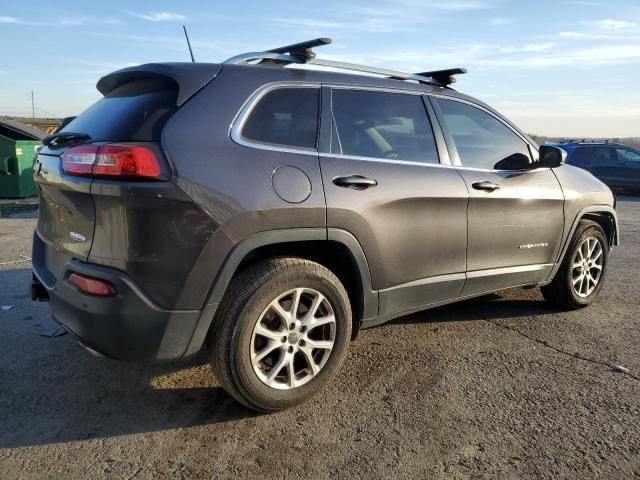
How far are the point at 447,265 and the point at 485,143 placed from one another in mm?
1022

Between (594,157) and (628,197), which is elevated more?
(594,157)

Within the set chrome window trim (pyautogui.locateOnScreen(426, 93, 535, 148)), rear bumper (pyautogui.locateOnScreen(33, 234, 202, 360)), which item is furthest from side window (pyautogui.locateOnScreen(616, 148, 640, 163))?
rear bumper (pyautogui.locateOnScreen(33, 234, 202, 360))

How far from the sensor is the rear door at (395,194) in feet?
10.0

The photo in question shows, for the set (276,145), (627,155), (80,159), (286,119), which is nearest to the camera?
(80,159)

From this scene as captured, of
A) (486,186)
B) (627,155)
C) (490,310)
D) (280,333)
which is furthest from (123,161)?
(627,155)

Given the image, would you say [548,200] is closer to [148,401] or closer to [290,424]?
[290,424]

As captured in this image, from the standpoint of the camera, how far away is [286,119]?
9.72ft

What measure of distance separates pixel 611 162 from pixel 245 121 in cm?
1615

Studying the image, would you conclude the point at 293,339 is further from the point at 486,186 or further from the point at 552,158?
the point at 552,158

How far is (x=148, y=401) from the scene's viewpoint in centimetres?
306

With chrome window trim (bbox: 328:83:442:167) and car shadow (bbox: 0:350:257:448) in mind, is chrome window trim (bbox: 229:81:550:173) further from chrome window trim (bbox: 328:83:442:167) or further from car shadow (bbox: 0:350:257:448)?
car shadow (bbox: 0:350:257:448)

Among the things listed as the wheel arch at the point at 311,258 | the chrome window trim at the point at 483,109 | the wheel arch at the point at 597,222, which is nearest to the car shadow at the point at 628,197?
the wheel arch at the point at 597,222

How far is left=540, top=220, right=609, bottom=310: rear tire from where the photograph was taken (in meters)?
4.55

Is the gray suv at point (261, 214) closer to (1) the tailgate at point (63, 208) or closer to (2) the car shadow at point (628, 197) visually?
(1) the tailgate at point (63, 208)
